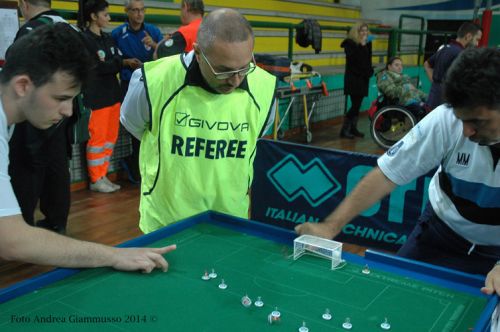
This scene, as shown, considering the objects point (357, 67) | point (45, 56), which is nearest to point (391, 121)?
point (357, 67)

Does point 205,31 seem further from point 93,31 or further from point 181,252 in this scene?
point 93,31

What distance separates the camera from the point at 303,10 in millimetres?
9219

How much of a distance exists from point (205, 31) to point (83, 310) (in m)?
0.99

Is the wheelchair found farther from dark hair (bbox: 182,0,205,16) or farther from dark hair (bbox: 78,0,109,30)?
dark hair (bbox: 78,0,109,30)

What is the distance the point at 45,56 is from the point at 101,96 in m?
3.23

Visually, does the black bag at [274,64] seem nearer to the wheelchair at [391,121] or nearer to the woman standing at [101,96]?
the wheelchair at [391,121]

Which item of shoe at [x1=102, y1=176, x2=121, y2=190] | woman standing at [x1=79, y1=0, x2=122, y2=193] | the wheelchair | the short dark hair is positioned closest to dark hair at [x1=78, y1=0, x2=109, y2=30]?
woman standing at [x1=79, y1=0, x2=122, y2=193]

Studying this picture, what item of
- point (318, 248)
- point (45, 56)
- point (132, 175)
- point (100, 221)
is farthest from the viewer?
point (132, 175)

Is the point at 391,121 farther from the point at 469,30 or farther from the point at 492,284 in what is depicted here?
the point at 492,284

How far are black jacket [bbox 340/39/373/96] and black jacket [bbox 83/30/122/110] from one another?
→ 3.55 meters

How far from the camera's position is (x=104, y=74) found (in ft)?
14.3

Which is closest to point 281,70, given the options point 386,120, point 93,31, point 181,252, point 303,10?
point 386,120

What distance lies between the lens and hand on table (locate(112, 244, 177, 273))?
58.5 inches

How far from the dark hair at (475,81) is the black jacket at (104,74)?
3295 millimetres
